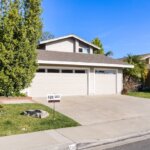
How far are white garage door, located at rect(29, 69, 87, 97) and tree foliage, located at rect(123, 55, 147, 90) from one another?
195 inches

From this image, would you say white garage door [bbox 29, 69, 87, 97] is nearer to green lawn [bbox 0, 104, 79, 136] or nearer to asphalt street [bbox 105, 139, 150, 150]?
green lawn [bbox 0, 104, 79, 136]

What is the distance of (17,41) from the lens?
405 inches

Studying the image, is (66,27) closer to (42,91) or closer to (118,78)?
(118,78)

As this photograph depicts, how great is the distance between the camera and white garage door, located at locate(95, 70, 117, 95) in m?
18.5

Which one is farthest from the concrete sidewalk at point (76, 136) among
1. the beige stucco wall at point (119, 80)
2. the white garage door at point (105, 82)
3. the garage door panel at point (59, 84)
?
the beige stucco wall at point (119, 80)

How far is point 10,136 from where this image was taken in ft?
23.4

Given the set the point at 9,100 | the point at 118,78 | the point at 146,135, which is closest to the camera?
the point at 146,135

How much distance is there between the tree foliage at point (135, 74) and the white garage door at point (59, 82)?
4964 mm

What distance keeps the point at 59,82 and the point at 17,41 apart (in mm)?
6949

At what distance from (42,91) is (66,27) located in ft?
61.5

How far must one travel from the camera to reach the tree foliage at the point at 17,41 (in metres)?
10.0

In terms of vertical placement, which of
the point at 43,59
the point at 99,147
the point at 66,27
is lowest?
the point at 99,147

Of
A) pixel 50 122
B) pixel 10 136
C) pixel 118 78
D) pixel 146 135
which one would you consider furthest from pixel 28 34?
pixel 118 78

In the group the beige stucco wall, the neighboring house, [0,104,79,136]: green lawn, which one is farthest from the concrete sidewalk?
the beige stucco wall
